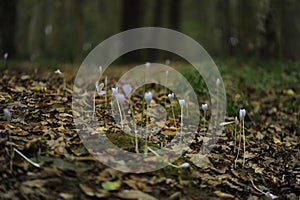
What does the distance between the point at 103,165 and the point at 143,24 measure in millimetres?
8798

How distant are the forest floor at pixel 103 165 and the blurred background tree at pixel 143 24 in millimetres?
2928

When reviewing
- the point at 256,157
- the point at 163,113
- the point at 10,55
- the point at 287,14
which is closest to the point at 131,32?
the point at 10,55

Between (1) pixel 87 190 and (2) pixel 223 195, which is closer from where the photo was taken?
(1) pixel 87 190

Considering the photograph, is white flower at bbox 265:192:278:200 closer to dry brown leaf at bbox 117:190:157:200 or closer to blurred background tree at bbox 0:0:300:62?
dry brown leaf at bbox 117:190:157:200

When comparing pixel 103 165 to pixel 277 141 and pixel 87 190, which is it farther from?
pixel 277 141

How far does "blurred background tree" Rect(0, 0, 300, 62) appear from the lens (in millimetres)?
7148

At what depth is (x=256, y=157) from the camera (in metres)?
3.49

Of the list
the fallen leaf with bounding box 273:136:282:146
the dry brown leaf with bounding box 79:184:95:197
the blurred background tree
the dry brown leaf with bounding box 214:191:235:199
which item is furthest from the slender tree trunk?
the dry brown leaf with bounding box 214:191:235:199

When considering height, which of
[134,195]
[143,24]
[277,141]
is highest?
[143,24]

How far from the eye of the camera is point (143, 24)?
1109cm

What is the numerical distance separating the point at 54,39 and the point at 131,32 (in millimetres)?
2882

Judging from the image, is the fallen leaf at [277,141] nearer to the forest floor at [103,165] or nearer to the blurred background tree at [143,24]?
the forest floor at [103,165]

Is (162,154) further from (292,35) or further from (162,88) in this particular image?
(292,35)

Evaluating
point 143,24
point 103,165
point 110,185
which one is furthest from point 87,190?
point 143,24
